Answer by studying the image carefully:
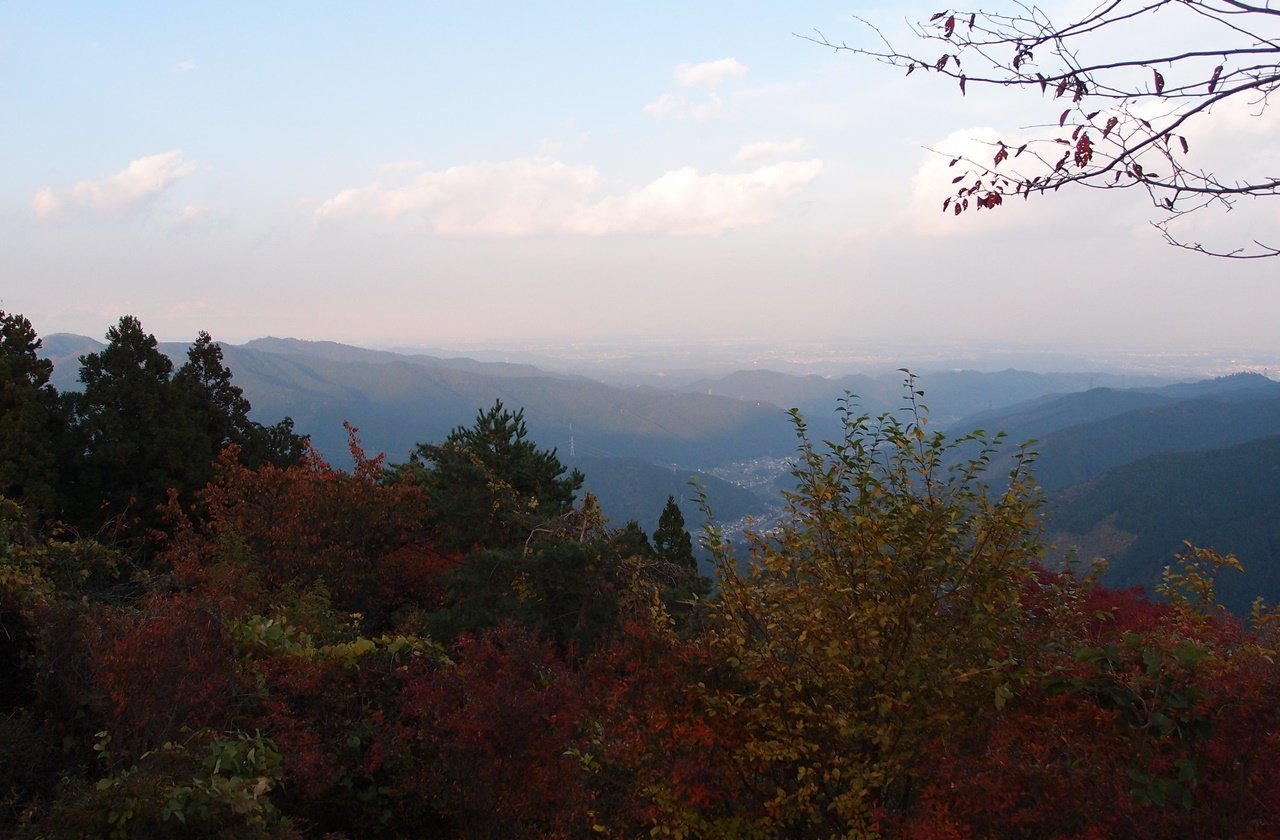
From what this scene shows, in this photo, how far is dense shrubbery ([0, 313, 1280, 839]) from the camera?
3.81 metres

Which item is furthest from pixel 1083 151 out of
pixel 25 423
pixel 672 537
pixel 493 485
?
pixel 25 423

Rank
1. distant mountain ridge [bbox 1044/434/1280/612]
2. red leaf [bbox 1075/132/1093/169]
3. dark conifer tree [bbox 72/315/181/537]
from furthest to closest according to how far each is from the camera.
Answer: distant mountain ridge [bbox 1044/434/1280/612]
dark conifer tree [bbox 72/315/181/537]
red leaf [bbox 1075/132/1093/169]

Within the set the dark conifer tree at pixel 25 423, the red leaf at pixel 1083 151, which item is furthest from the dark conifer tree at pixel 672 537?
the red leaf at pixel 1083 151

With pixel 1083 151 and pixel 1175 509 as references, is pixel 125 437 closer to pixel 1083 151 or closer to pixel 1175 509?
pixel 1083 151

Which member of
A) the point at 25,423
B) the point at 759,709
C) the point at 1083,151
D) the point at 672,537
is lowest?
the point at 672,537

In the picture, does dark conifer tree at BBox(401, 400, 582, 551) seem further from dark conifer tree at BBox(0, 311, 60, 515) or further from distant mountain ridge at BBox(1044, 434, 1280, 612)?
distant mountain ridge at BBox(1044, 434, 1280, 612)

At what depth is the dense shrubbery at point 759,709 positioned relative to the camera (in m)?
3.81

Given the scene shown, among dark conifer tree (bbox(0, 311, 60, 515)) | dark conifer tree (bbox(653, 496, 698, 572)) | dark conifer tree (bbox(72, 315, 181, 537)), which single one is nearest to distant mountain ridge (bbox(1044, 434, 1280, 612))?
dark conifer tree (bbox(653, 496, 698, 572))

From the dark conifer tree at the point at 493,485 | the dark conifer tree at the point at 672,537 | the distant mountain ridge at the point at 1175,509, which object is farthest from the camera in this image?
the distant mountain ridge at the point at 1175,509

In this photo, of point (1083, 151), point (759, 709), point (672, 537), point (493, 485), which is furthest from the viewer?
point (672, 537)

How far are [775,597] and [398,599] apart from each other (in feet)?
39.7

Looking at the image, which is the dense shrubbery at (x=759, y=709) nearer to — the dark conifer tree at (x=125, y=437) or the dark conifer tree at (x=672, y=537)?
the dark conifer tree at (x=672, y=537)

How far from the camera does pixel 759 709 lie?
4.77 metres

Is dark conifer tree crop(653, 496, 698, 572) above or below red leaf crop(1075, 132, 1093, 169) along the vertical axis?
below
